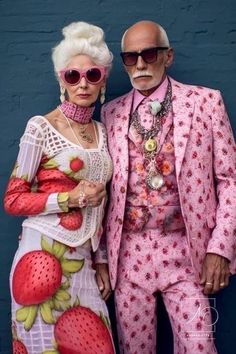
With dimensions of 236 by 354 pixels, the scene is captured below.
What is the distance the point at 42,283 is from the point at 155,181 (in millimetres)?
663

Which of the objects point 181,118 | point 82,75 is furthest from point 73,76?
point 181,118

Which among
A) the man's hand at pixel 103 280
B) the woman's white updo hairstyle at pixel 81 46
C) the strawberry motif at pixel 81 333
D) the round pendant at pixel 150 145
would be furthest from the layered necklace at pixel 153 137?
the strawberry motif at pixel 81 333

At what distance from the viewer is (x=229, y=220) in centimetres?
245

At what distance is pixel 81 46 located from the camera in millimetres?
2484

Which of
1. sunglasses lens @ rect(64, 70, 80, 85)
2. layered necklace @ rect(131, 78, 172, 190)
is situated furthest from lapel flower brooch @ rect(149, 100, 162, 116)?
sunglasses lens @ rect(64, 70, 80, 85)

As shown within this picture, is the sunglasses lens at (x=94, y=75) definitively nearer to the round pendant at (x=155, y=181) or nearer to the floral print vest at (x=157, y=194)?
Answer: the floral print vest at (x=157, y=194)

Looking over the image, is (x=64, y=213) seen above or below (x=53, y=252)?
above

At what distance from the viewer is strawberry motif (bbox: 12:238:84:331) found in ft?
7.62

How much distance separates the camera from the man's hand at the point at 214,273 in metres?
2.44

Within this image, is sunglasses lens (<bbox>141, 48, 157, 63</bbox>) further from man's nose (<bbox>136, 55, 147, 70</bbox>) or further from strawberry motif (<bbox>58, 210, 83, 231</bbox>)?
strawberry motif (<bbox>58, 210, 83, 231</bbox>)

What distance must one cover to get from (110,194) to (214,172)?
50 centimetres

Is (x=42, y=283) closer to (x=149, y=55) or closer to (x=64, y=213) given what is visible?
(x=64, y=213)

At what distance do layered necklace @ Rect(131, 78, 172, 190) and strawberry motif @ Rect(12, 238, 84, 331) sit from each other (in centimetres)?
50

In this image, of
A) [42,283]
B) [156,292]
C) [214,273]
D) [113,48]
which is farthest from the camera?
[113,48]
